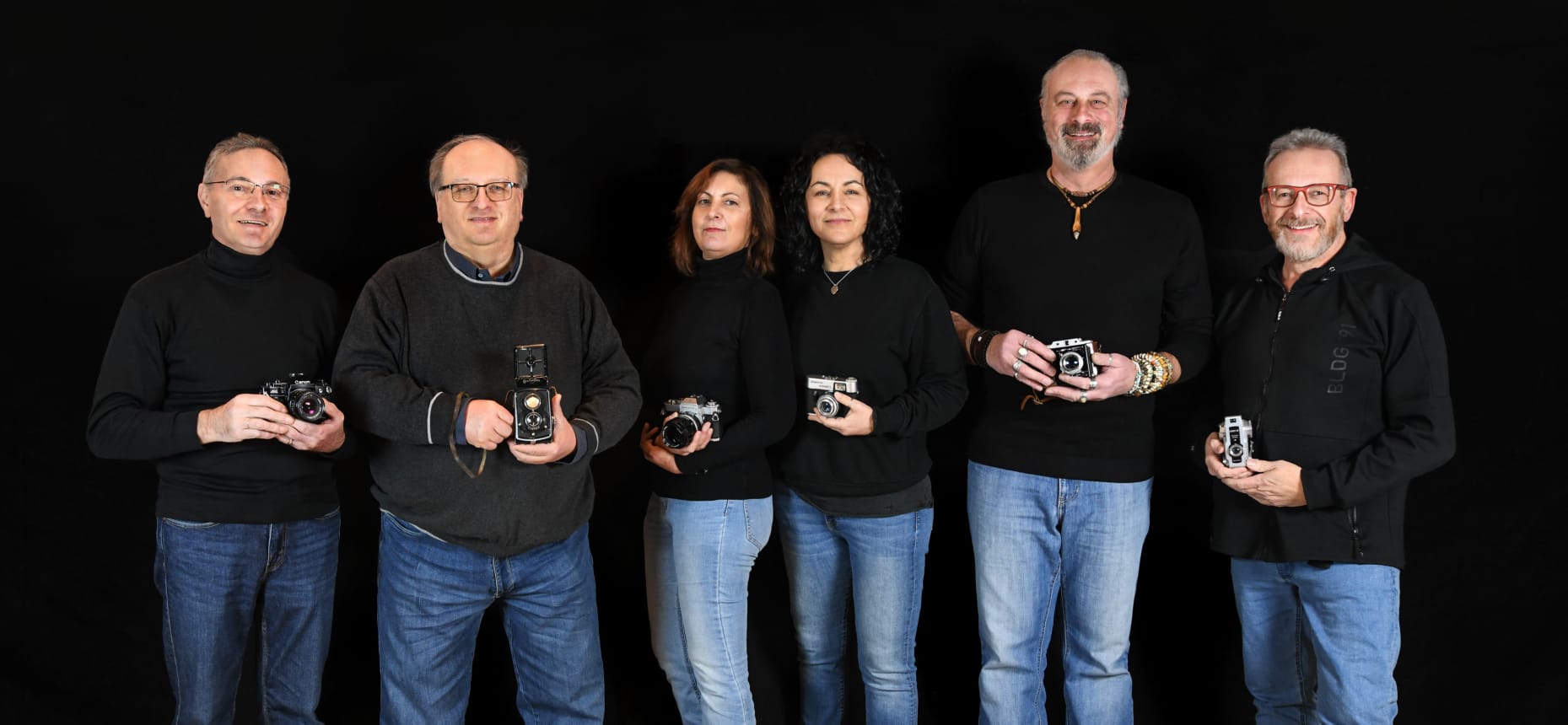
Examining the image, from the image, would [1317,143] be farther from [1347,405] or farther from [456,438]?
[456,438]

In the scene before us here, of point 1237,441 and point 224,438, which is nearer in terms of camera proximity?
point 224,438

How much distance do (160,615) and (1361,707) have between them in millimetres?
3710

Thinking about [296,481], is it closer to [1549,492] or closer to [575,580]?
[575,580]

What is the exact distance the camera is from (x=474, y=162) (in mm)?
2725

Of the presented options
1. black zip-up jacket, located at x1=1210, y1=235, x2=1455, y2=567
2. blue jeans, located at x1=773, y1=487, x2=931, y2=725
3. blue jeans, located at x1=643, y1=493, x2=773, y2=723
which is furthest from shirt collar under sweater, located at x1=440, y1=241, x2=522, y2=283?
black zip-up jacket, located at x1=1210, y1=235, x2=1455, y2=567

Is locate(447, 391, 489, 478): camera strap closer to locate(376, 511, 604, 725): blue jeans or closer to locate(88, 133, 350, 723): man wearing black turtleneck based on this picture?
locate(376, 511, 604, 725): blue jeans

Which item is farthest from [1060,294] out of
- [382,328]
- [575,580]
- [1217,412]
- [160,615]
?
[160,615]

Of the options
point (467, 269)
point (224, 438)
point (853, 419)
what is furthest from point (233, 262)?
point (853, 419)

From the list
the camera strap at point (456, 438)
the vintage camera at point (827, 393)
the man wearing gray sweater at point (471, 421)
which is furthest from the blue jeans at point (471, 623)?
the vintage camera at point (827, 393)

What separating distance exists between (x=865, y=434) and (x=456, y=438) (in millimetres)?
1086

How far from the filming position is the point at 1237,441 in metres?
2.89

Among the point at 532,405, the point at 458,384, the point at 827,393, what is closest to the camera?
the point at 532,405

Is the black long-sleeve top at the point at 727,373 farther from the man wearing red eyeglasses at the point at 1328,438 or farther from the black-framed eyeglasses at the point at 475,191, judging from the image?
the man wearing red eyeglasses at the point at 1328,438

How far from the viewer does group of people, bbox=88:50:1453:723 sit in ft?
8.91
